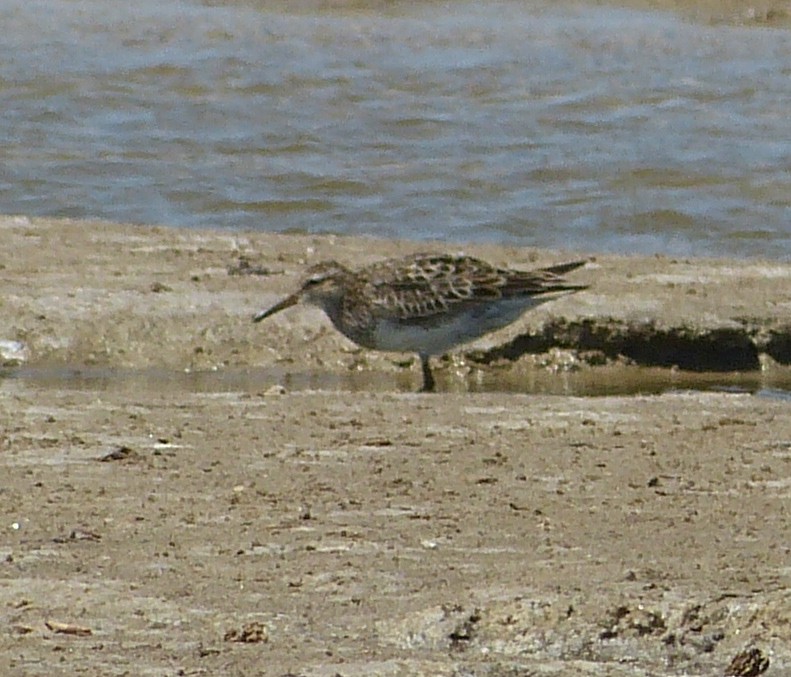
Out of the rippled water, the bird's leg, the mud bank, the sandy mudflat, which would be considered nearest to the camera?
the sandy mudflat

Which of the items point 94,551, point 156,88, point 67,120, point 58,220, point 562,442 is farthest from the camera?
point 156,88

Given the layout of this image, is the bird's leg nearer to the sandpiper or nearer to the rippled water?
the sandpiper

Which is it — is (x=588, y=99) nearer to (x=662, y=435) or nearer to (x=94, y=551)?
(x=662, y=435)

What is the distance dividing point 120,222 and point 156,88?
4.69 metres

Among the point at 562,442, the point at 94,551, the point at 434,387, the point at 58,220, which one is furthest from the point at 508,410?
the point at 58,220

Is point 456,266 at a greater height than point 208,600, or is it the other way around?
point 456,266

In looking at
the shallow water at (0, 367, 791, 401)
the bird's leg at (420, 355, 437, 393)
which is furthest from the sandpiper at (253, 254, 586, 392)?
the shallow water at (0, 367, 791, 401)

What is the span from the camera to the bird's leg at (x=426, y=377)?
858 centimetres

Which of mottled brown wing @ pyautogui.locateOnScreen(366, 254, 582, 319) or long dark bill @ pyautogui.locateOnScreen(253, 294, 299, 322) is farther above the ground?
mottled brown wing @ pyautogui.locateOnScreen(366, 254, 582, 319)

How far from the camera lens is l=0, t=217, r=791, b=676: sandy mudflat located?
480cm

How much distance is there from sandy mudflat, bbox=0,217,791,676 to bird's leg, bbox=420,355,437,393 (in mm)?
104

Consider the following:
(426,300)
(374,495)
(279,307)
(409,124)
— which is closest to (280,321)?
(279,307)

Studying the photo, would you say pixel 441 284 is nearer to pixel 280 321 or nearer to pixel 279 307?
pixel 279 307

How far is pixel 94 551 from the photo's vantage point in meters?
5.40
